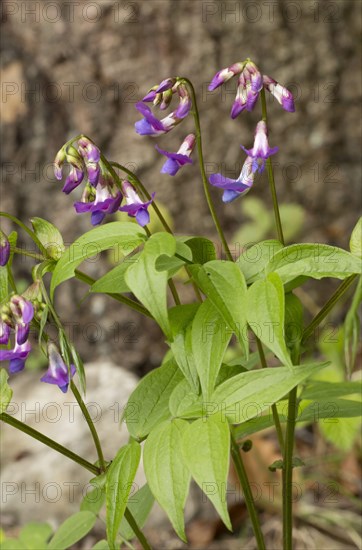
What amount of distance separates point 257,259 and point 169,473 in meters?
0.48

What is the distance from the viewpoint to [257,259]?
1.67 metres

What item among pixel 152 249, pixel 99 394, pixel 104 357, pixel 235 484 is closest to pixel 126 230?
pixel 152 249

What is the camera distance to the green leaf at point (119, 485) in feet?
5.09

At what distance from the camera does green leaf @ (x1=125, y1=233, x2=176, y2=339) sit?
140 centimetres

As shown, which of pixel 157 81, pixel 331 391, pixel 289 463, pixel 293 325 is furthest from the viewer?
pixel 157 81

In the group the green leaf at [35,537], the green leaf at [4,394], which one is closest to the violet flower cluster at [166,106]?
the green leaf at [4,394]

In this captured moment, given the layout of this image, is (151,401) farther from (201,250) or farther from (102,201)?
(102,201)

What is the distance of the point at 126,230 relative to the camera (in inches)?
63.8

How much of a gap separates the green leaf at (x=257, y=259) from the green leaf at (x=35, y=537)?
1.04 meters

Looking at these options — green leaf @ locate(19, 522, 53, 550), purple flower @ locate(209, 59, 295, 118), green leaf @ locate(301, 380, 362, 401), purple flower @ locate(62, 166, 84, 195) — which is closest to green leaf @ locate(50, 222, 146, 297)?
purple flower @ locate(62, 166, 84, 195)

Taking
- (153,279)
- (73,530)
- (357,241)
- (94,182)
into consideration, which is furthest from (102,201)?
(73,530)

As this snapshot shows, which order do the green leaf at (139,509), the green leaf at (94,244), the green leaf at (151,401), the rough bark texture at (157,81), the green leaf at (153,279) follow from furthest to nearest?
1. the rough bark texture at (157,81)
2. the green leaf at (139,509)
3. the green leaf at (151,401)
4. the green leaf at (94,244)
5. the green leaf at (153,279)

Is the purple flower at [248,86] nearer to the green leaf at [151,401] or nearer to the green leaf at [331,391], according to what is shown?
the green leaf at [151,401]

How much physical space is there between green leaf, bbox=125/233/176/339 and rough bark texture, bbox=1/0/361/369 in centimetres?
242
